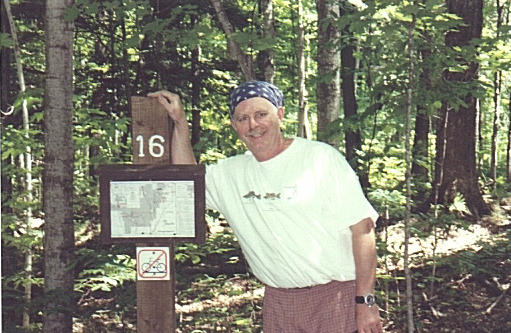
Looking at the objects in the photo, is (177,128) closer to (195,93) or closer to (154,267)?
(154,267)

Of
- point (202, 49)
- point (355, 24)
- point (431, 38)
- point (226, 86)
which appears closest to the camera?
point (355, 24)

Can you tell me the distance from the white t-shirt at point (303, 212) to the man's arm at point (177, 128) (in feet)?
1.18

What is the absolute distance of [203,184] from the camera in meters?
2.80

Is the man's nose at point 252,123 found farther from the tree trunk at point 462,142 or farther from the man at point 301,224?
the tree trunk at point 462,142

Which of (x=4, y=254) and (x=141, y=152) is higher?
(x=141, y=152)

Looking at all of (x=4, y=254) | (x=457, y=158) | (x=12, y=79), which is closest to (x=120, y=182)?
(x=4, y=254)

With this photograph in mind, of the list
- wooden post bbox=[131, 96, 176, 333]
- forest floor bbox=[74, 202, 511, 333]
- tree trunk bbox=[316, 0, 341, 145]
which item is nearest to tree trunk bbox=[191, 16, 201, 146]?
tree trunk bbox=[316, 0, 341, 145]

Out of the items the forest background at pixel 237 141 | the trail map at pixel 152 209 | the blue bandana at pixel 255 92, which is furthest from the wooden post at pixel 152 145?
the forest background at pixel 237 141

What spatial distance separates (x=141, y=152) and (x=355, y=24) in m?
2.22

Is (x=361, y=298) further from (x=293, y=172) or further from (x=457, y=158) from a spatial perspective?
(x=457, y=158)

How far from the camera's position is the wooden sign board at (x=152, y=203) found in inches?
110

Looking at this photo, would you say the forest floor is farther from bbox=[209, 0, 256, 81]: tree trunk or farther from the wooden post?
the wooden post

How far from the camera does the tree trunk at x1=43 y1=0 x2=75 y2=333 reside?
510 cm

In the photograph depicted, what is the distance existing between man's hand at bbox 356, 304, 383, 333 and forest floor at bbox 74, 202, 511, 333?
2.57 metres
